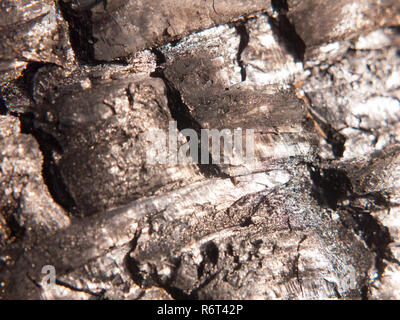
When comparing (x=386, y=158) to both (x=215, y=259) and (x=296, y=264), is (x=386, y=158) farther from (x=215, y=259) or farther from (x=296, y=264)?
(x=215, y=259)

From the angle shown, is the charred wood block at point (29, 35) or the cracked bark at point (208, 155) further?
the charred wood block at point (29, 35)

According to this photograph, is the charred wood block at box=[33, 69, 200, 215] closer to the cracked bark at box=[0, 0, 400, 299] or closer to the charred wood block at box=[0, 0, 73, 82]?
the cracked bark at box=[0, 0, 400, 299]

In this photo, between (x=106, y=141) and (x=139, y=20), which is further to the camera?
(x=139, y=20)

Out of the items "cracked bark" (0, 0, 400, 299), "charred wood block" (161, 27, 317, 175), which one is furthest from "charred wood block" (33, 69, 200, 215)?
"charred wood block" (161, 27, 317, 175)

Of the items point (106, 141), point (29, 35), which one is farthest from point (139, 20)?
point (106, 141)

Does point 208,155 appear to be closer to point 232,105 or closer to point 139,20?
point 232,105

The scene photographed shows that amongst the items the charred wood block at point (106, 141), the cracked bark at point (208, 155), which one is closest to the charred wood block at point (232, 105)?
the cracked bark at point (208, 155)

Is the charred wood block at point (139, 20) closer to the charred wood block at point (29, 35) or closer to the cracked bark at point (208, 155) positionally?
the cracked bark at point (208, 155)

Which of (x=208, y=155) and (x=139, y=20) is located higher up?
(x=139, y=20)

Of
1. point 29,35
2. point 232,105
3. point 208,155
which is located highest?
point 29,35
